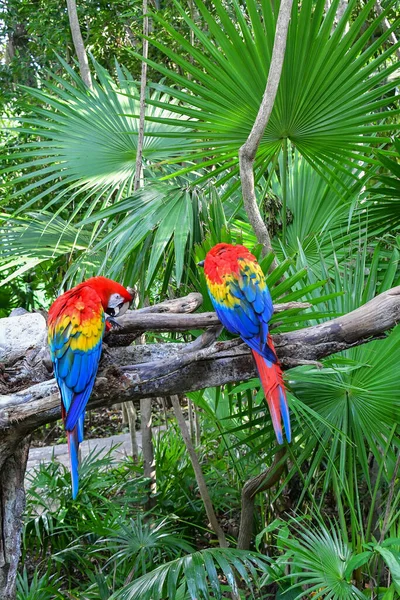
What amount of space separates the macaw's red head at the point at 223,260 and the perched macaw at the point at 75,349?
32 cm

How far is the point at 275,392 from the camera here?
1.61 meters

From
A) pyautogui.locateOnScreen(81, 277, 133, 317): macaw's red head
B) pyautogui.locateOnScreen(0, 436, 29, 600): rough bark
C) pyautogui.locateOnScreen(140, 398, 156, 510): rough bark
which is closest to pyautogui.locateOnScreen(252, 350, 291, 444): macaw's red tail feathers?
pyautogui.locateOnScreen(81, 277, 133, 317): macaw's red head

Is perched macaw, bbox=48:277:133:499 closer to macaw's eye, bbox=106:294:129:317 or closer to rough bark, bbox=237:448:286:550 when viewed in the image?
macaw's eye, bbox=106:294:129:317

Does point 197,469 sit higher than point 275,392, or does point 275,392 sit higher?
point 275,392

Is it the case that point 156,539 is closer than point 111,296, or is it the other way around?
point 111,296

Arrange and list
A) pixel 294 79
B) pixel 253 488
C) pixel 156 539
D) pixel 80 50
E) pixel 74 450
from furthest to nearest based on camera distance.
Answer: pixel 80 50, pixel 156 539, pixel 253 488, pixel 294 79, pixel 74 450

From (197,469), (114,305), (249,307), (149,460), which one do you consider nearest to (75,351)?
(114,305)

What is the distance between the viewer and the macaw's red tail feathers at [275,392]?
159 cm

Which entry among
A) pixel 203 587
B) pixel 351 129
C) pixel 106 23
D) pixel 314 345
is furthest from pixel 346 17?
pixel 106 23

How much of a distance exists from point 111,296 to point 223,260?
339 millimetres

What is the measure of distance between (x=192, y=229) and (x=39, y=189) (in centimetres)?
294

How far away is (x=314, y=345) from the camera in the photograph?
178cm

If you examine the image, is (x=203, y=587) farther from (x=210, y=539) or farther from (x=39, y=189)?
(x=39, y=189)

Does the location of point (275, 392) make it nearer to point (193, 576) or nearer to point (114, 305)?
point (114, 305)
